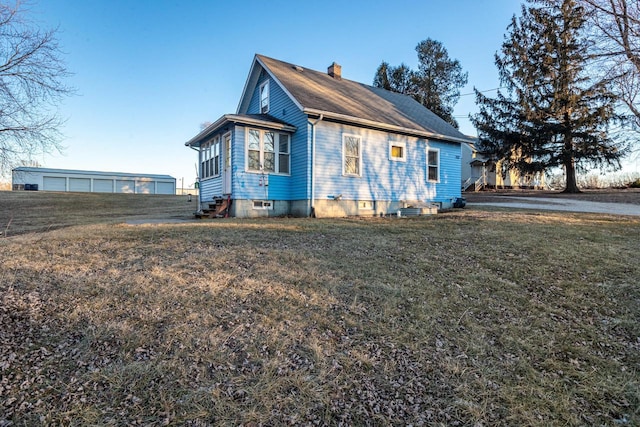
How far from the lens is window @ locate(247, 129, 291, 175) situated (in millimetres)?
11570

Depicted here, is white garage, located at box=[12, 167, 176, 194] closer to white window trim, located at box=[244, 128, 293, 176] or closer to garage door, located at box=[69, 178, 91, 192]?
garage door, located at box=[69, 178, 91, 192]

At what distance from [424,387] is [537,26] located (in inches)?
1129

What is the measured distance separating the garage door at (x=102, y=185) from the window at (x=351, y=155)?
32836 mm

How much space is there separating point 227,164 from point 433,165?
28.4ft

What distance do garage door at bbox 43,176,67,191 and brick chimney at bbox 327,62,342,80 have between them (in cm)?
3121

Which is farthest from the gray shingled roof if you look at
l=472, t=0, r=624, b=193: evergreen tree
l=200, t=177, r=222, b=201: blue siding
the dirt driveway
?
l=472, t=0, r=624, b=193: evergreen tree

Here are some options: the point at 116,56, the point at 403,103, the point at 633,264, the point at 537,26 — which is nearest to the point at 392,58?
the point at 537,26

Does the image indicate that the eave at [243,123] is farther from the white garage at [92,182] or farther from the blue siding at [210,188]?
the white garage at [92,182]

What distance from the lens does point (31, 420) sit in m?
2.38

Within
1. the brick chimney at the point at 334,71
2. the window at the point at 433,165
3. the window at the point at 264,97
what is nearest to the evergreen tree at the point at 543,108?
the window at the point at 433,165

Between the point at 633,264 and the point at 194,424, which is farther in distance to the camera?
the point at 633,264

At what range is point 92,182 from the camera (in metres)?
35.7

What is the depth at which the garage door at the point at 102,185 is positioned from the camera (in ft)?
118

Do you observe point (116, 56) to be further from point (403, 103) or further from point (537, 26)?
point (537, 26)
